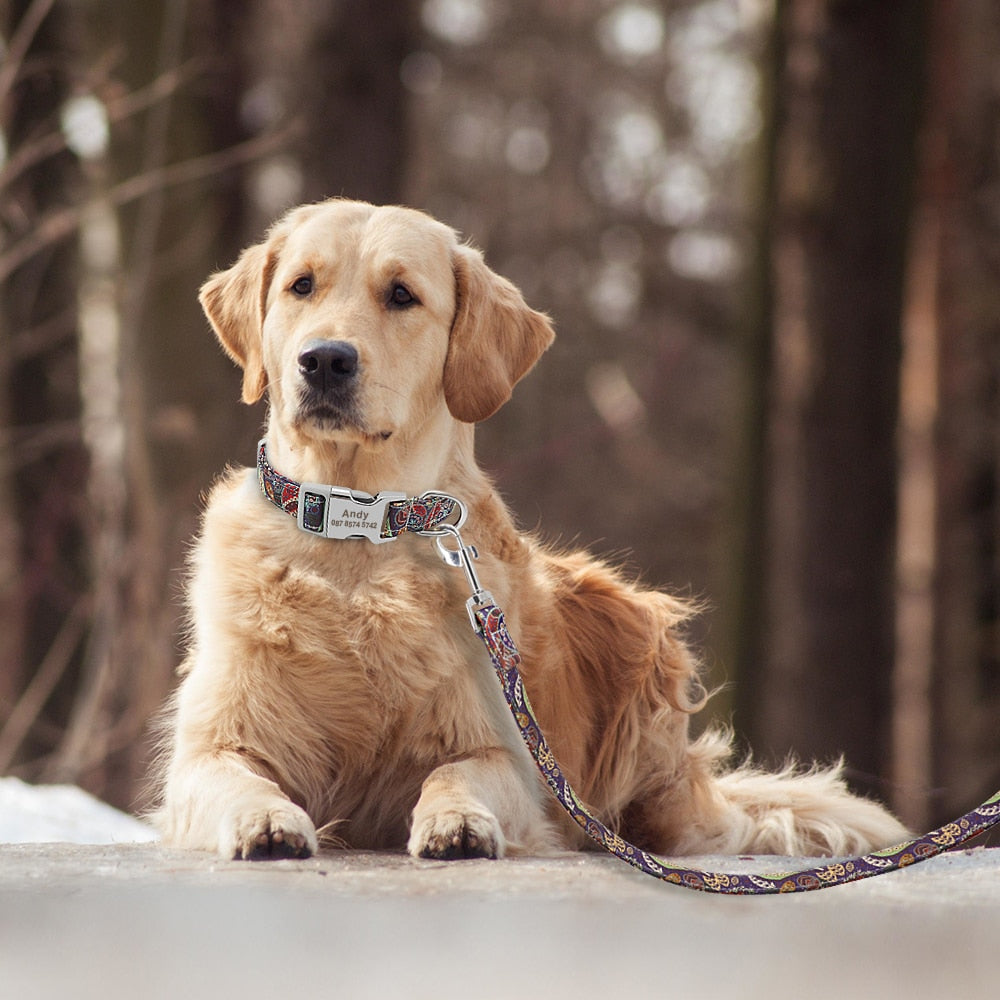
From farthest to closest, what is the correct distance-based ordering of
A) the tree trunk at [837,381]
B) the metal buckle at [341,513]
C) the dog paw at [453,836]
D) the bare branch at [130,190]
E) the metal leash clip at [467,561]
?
the tree trunk at [837,381] → the bare branch at [130,190] → the metal buckle at [341,513] → the metal leash clip at [467,561] → the dog paw at [453,836]

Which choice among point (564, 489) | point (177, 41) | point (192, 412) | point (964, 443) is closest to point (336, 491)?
point (192, 412)

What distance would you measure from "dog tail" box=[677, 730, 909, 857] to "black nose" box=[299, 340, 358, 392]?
5.89 feet

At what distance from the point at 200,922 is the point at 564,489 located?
772 inches

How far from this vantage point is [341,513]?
10.7 feet

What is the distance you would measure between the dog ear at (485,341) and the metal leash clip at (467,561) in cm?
35

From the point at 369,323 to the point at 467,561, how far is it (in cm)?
70

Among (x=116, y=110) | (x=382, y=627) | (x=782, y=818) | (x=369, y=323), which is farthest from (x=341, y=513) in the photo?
(x=116, y=110)

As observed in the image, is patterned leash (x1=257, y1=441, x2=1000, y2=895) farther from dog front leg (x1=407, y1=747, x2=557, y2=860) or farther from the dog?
dog front leg (x1=407, y1=747, x2=557, y2=860)

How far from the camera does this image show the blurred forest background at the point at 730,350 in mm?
7223

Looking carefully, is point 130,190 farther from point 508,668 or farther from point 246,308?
point 508,668

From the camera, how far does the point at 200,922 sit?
7.69 ft

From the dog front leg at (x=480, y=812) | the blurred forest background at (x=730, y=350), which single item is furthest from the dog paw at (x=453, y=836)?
the blurred forest background at (x=730, y=350)

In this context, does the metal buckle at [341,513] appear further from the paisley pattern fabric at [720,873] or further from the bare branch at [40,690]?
the bare branch at [40,690]

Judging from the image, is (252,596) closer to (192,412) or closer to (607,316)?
(192,412)
